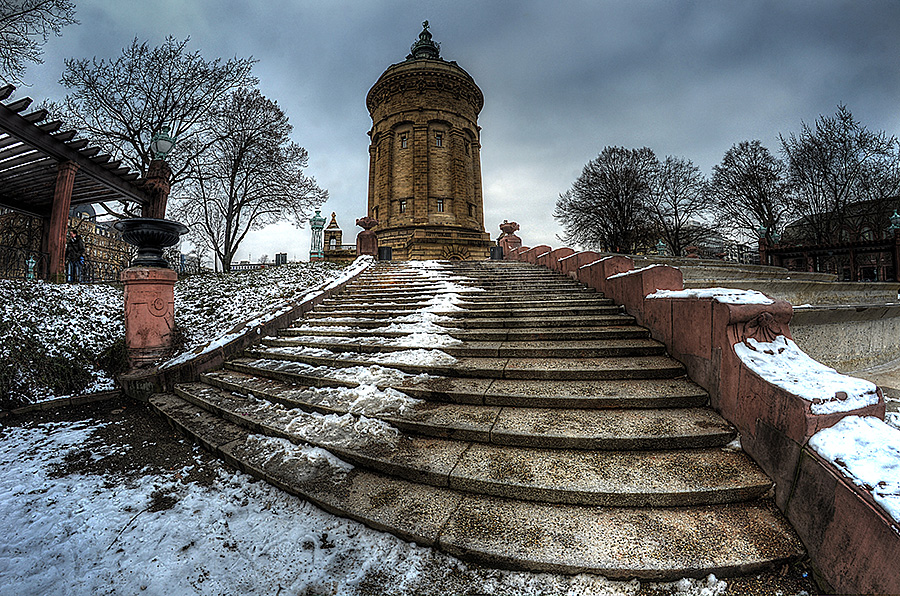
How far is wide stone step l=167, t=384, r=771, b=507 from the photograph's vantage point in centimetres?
243

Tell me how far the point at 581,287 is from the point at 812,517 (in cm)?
634

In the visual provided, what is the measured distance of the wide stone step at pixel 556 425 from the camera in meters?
2.90

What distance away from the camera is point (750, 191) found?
2631 cm

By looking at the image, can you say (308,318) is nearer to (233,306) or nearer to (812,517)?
(233,306)

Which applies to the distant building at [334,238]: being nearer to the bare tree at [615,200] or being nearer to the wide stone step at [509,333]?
the bare tree at [615,200]

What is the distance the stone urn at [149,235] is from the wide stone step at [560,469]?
5104 millimetres

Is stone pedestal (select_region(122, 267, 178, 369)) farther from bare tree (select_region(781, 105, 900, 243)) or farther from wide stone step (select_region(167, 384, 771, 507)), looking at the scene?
bare tree (select_region(781, 105, 900, 243))

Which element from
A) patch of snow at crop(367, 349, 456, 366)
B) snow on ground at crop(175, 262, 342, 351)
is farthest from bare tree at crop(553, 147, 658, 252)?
patch of snow at crop(367, 349, 456, 366)

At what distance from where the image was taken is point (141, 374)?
5680mm

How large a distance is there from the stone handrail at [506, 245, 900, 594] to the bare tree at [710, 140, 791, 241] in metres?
30.0

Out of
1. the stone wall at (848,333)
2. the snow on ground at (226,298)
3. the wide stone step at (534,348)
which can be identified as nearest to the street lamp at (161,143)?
the snow on ground at (226,298)

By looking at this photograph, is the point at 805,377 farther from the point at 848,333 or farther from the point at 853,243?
the point at 853,243

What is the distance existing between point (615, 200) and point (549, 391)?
28.3 metres

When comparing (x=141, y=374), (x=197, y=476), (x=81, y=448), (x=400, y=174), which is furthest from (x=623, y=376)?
(x=400, y=174)
